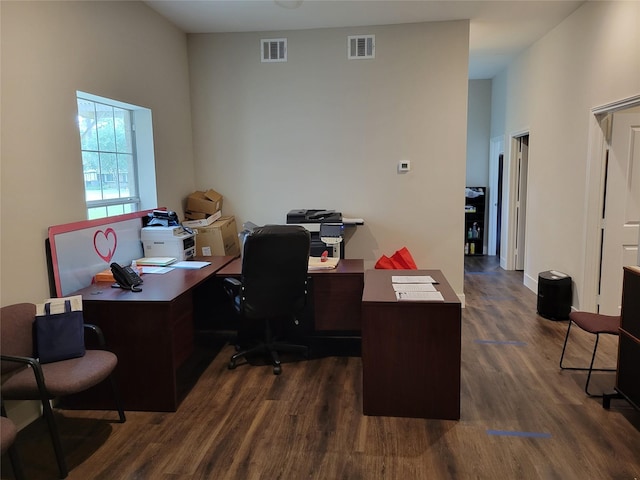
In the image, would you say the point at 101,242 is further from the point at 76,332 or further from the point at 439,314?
the point at 439,314

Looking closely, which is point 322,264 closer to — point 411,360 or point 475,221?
point 411,360

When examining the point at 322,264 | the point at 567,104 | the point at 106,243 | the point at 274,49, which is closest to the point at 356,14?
the point at 274,49

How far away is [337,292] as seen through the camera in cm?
366

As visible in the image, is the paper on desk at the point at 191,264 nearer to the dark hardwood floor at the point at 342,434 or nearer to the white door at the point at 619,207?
the dark hardwood floor at the point at 342,434

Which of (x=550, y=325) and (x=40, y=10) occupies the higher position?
(x=40, y=10)

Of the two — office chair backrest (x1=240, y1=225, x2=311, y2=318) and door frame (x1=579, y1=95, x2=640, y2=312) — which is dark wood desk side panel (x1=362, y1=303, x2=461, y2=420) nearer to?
office chair backrest (x1=240, y1=225, x2=311, y2=318)

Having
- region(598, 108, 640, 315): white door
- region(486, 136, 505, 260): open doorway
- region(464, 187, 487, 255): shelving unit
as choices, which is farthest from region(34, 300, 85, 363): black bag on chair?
region(464, 187, 487, 255): shelving unit

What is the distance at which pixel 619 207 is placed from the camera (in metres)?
4.16

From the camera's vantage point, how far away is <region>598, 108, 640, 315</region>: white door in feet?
13.3

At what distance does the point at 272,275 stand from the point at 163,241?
1.18 meters

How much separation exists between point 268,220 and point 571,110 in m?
3.36

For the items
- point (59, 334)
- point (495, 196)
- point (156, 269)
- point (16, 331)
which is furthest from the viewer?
point (495, 196)

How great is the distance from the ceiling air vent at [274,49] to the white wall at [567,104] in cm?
292

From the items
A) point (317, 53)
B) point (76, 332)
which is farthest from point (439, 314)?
point (317, 53)
